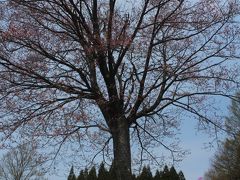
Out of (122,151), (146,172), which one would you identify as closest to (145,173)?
(146,172)

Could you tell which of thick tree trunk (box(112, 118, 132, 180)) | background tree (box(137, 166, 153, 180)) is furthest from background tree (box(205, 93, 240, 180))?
thick tree trunk (box(112, 118, 132, 180))

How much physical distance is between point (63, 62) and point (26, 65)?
769mm

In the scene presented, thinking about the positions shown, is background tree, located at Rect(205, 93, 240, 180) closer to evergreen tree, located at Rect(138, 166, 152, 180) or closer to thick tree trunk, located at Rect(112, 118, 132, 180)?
evergreen tree, located at Rect(138, 166, 152, 180)

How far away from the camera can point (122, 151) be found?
28.9ft

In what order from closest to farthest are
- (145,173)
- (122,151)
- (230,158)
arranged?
1. (122,151)
2. (145,173)
3. (230,158)

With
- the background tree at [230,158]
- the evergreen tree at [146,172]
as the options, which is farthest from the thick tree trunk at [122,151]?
the background tree at [230,158]

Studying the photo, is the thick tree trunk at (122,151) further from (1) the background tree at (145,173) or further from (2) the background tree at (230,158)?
(2) the background tree at (230,158)

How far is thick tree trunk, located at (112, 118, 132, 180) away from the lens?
8.62 m

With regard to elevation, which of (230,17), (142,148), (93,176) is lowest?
(142,148)

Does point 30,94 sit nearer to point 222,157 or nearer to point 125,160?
point 125,160

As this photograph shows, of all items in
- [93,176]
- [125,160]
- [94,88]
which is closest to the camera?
[125,160]

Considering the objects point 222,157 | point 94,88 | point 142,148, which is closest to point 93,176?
point 222,157

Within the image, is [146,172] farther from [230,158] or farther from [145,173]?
[230,158]

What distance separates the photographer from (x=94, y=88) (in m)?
9.34
